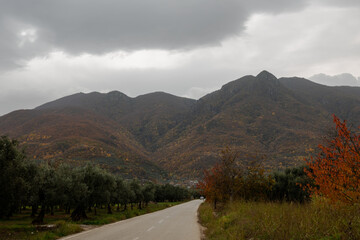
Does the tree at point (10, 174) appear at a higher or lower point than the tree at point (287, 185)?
higher

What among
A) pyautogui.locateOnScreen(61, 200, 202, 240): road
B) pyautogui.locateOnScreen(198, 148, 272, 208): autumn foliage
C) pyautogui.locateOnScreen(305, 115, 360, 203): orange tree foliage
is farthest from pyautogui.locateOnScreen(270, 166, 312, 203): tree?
pyautogui.locateOnScreen(305, 115, 360, 203): orange tree foliage

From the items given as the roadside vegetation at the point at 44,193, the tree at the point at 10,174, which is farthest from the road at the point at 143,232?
the tree at the point at 10,174

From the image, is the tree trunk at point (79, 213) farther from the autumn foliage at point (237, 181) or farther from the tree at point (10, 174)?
the autumn foliage at point (237, 181)

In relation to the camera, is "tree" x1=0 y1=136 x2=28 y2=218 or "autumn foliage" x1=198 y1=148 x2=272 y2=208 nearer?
"tree" x1=0 y1=136 x2=28 y2=218

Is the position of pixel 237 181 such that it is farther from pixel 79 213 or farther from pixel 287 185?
pixel 79 213

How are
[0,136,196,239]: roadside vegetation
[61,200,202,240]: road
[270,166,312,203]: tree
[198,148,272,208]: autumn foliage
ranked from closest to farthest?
[61,200,202,240]: road
[0,136,196,239]: roadside vegetation
[198,148,272,208]: autumn foliage
[270,166,312,203]: tree

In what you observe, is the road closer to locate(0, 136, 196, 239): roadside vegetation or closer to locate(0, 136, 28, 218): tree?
locate(0, 136, 196, 239): roadside vegetation

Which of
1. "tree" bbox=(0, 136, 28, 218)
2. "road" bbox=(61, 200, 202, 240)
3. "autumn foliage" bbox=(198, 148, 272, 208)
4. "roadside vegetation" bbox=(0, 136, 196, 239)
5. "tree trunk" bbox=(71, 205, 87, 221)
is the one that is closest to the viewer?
"road" bbox=(61, 200, 202, 240)

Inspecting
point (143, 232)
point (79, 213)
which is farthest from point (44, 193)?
point (143, 232)

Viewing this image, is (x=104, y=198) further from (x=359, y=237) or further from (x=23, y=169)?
(x=359, y=237)

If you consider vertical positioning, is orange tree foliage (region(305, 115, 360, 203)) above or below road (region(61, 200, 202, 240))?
above

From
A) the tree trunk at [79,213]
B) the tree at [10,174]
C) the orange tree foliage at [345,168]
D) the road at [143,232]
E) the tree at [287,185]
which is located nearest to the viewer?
the orange tree foliage at [345,168]

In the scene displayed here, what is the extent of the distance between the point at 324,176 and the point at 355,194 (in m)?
1.34

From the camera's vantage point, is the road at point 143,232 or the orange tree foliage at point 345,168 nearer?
the orange tree foliage at point 345,168
